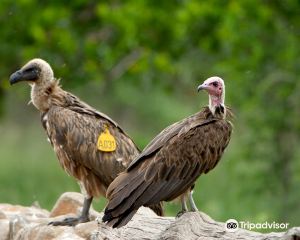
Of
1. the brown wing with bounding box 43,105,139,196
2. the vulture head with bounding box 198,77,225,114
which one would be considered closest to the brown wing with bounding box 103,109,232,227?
the vulture head with bounding box 198,77,225,114

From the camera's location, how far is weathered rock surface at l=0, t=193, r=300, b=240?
24.0ft

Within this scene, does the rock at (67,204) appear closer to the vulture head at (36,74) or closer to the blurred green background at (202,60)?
the vulture head at (36,74)

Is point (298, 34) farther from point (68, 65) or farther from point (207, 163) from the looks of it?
point (207, 163)

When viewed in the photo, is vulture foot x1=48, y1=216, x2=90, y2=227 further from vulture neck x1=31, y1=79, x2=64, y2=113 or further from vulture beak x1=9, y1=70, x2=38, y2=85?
vulture beak x1=9, y1=70, x2=38, y2=85

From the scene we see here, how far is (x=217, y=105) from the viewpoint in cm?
816

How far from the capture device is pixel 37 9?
17406 mm

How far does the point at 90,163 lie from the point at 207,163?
1.46 meters

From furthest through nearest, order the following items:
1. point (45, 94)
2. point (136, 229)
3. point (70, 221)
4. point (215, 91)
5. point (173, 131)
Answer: point (45, 94) → point (70, 221) → point (215, 91) → point (173, 131) → point (136, 229)

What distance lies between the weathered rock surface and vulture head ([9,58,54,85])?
1.24 m

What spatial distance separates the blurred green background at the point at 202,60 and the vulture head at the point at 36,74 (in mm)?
4548

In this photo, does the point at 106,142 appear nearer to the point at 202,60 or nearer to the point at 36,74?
the point at 36,74

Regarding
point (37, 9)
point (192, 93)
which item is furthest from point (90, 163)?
point (192, 93)

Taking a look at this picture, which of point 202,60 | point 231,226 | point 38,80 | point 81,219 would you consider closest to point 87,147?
point 81,219

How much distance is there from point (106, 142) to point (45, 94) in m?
0.84
